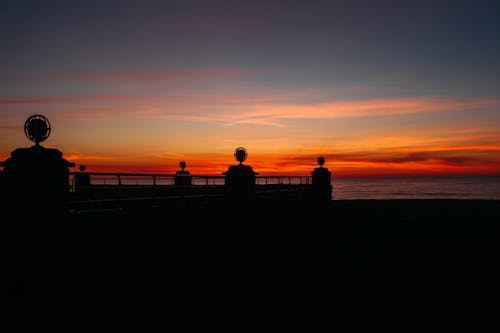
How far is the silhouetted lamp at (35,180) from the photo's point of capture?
342 inches

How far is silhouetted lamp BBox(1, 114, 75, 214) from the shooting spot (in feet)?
28.5

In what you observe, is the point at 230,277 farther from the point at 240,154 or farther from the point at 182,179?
the point at 182,179

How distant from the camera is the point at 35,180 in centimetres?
882

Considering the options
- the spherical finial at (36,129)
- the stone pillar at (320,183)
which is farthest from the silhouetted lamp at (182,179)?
the spherical finial at (36,129)

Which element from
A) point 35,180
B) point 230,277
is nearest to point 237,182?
point 230,277

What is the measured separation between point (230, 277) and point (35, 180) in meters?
5.20

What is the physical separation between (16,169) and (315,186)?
72.9 feet

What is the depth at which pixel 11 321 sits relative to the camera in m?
6.09

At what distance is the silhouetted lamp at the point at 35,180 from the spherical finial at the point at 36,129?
328mm

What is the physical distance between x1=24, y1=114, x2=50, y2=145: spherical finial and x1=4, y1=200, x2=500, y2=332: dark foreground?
227cm

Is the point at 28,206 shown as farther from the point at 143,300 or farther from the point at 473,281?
the point at 473,281

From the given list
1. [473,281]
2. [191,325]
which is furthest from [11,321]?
[473,281]

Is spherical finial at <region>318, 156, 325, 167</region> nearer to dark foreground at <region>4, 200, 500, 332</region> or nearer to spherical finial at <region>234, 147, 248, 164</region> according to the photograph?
spherical finial at <region>234, 147, 248, 164</region>

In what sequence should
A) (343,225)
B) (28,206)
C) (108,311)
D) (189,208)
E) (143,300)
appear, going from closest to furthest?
(108,311) → (143,300) → (28,206) → (189,208) → (343,225)
